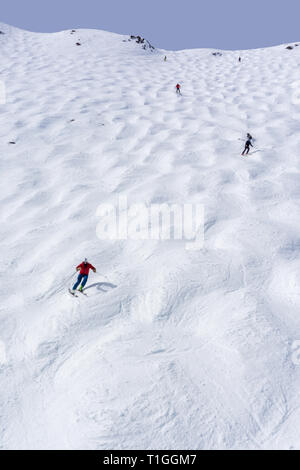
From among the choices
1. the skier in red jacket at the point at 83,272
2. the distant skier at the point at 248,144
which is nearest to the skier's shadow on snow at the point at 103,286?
the skier in red jacket at the point at 83,272

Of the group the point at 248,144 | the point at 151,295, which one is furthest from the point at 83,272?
the point at 248,144

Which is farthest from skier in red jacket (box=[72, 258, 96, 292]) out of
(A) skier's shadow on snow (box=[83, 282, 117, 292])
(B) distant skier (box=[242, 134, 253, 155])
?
(B) distant skier (box=[242, 134, 253, 155])

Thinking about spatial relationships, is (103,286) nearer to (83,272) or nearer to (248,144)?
(83,272)

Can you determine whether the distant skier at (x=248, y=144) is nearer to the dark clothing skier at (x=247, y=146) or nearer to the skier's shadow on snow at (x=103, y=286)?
the dark clothing skier at (x=247, y=146)

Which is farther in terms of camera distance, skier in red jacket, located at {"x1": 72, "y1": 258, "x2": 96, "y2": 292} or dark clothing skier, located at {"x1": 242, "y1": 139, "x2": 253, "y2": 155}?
dark clothing skier, located at {"x1": 242, "y1": 139, "x2": 253, "y2": 155}

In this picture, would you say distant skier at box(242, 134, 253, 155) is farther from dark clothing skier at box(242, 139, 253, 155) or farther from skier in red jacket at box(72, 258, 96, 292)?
skier in red jacket at box(72, 258, 96, 292)
